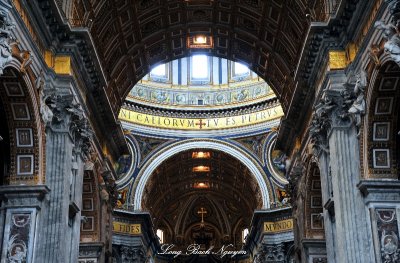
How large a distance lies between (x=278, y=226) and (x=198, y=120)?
8.51 metres

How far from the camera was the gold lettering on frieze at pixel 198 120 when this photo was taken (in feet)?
134

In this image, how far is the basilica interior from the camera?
53.1ft

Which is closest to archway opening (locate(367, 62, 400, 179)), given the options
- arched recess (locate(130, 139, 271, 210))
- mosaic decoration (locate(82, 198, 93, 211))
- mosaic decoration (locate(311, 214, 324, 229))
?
mosaic decoration (locate(311, 214, 324, 229))

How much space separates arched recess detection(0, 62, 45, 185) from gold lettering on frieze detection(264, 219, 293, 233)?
24.7 m

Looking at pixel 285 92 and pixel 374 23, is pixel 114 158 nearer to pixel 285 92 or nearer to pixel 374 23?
pixel 285 92

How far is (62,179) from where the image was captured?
1759 centimetres

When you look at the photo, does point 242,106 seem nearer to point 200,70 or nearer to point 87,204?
point 200,70

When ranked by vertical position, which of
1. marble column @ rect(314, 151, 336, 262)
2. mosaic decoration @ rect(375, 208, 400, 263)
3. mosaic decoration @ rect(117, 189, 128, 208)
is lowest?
mosaic decoration @ rect(375, 208, 400, 263)

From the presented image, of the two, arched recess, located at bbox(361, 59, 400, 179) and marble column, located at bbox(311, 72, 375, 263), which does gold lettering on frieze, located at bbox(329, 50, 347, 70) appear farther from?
arched recess, located at bbox(361, 59, 400, 179)

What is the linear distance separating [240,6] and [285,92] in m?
4.32

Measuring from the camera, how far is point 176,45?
28.4m

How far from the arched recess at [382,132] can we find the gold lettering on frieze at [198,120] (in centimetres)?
2343

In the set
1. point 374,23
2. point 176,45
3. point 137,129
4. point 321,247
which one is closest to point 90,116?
point 176,45

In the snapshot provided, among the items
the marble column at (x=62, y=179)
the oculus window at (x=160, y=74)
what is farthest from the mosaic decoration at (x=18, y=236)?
the oculus window at (x=160, y=74)
